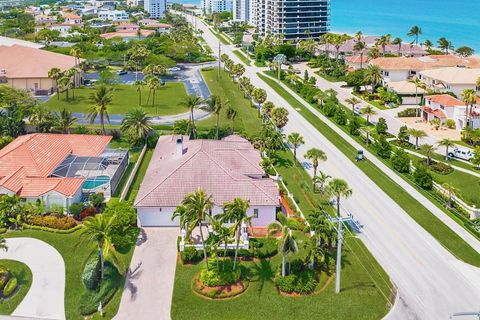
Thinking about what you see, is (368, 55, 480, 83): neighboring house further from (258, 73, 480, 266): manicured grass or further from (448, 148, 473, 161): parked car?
(448, 148, 473, 161): parked car

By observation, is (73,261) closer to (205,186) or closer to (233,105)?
(205,186)

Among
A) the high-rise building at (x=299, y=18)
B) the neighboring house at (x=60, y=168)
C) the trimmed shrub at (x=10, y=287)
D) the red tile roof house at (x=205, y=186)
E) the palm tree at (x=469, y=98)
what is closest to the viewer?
the trimmed shrub at (x=10, y=287)

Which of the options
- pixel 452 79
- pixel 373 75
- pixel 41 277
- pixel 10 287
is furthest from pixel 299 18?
pixel 10 287

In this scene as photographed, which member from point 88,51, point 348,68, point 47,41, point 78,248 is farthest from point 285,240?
point 47,41

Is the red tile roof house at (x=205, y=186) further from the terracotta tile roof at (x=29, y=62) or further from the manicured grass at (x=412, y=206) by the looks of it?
the terracotta tile roof at (x=29, y=62)

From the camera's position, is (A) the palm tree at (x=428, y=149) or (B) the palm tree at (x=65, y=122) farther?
(B) the palm tree at (x=65, y=122)

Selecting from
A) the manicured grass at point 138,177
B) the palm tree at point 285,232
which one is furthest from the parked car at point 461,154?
the manicured grass at point 138,177

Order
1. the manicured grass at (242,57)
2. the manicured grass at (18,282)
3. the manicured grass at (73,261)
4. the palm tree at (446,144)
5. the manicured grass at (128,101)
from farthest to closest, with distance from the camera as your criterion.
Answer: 1. the manicured grass at (242,57)
2. the manicured grass at (128,101)
3. the palm tree at (446,144)
4. the manicured grass at (18,282)
5. the manicured grass at (73,261)
